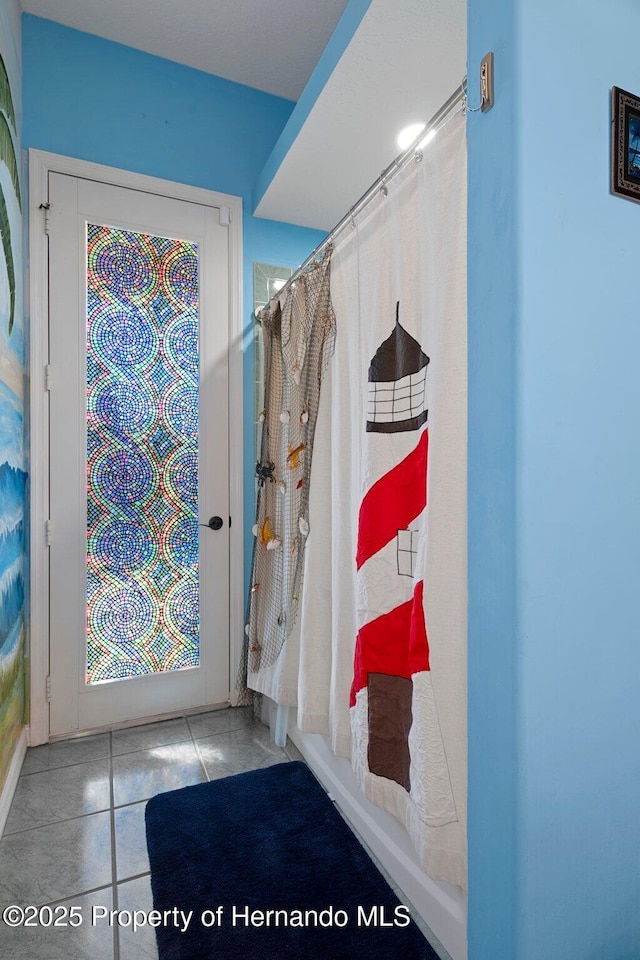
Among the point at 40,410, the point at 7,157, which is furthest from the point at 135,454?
the point at 7,157

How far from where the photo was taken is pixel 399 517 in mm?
1279

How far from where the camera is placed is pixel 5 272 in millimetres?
1698

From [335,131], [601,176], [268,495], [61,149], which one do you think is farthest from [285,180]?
[601,176]

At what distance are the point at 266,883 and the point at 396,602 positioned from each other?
2.85 ft

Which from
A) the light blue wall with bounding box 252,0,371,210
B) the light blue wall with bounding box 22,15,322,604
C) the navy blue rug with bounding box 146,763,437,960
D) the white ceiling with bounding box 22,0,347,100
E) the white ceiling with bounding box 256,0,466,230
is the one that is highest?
the white ceiling with bounding box 22,0,347,100

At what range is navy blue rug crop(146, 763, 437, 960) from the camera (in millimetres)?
1213

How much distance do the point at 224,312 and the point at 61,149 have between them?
0.91 m

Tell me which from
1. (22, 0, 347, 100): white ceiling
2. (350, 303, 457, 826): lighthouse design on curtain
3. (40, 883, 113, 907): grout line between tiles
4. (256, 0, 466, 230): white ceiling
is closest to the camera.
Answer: (350, 303, 457, 826): lighthouse design on curtain

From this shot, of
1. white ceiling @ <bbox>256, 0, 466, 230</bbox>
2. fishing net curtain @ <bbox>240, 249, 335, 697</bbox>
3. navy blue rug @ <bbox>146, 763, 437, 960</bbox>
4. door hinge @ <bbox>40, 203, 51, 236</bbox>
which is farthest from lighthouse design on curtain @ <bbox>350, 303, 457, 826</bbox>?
door hinge @ <bbox>40, 203, 51, 236</bbox>

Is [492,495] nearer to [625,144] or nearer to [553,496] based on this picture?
[553,496]

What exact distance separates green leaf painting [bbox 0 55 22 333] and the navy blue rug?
1.80 m

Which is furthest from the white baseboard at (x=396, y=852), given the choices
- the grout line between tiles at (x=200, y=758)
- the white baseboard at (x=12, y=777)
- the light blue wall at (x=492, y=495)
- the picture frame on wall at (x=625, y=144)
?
the picture frame on wall at (x=625, y=144)

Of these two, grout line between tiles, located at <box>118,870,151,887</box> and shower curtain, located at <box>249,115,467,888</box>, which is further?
grout line between tiles, located at <box>118,870,151,887</box>

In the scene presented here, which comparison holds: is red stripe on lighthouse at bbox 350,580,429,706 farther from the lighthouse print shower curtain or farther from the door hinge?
the door hinge
